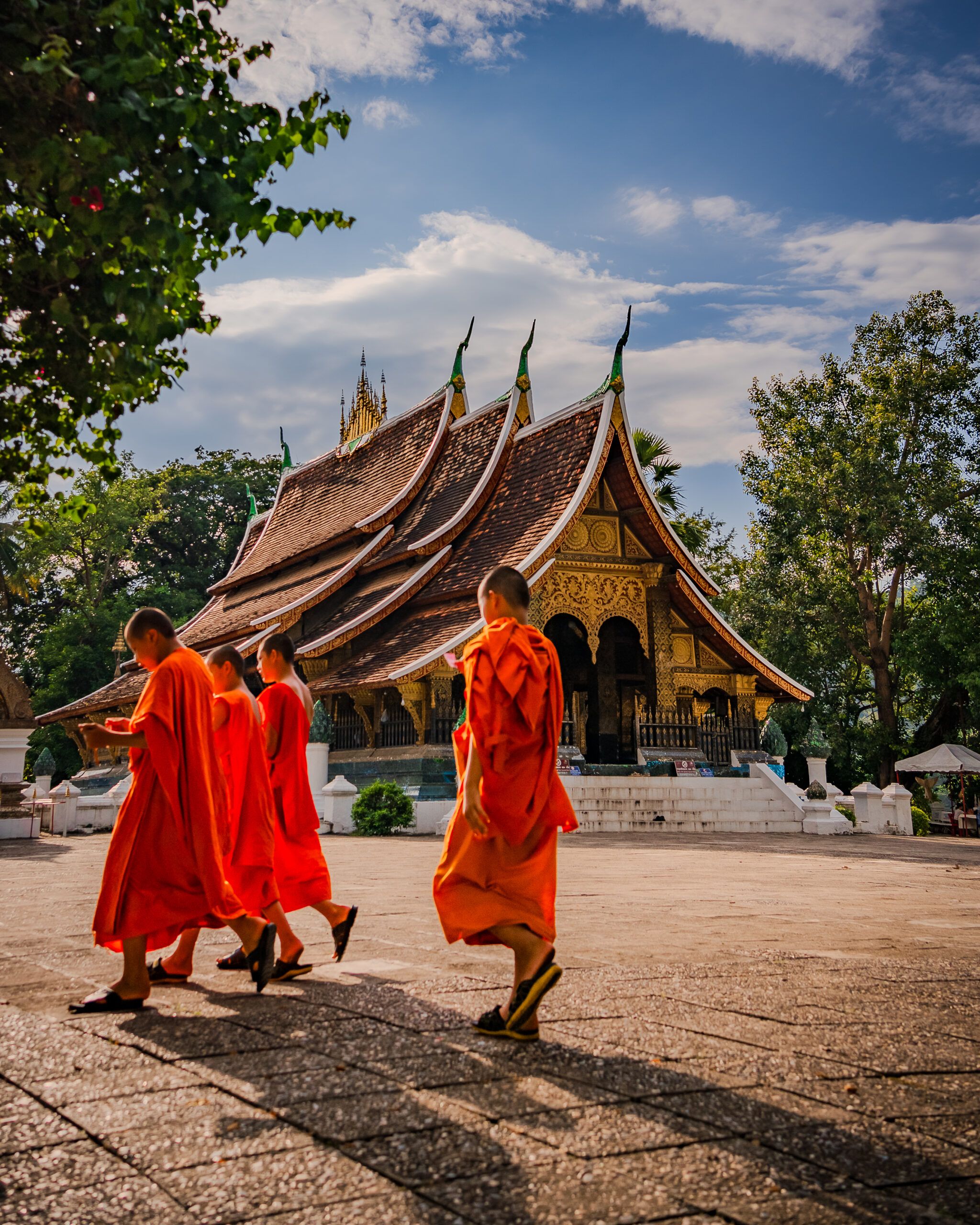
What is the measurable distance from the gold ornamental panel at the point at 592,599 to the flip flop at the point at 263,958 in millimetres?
12460

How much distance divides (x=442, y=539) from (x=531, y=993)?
47.8 feet

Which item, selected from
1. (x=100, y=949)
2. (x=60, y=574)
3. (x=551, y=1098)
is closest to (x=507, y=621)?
(x=551, y=1098)

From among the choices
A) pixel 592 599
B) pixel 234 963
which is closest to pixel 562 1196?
pixel 234 963

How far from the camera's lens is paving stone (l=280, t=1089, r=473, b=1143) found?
2.19 metres

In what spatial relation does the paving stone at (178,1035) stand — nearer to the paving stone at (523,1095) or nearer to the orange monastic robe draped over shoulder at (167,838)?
the orange monastic robe draped over shoulder at (167,838)

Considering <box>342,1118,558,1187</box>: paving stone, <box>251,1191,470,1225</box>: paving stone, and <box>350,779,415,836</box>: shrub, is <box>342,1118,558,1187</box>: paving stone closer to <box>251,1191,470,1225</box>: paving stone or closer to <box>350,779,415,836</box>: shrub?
<box>251,1191,470,1225</box>: paving stone

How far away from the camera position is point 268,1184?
1938 mm

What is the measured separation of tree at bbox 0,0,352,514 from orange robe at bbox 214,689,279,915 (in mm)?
1313

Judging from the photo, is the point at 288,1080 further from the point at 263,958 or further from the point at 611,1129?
the point at 263,958

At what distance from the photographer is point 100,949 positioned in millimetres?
4543

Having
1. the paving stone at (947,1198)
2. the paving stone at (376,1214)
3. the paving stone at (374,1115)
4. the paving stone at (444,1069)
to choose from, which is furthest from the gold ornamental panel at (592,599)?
the paving stone at (376,1214)

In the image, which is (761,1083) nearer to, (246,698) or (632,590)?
(246,698)

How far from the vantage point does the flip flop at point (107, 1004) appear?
3.33 meters

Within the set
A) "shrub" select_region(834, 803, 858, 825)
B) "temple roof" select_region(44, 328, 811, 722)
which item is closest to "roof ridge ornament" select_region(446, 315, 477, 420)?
"temple roof" select_region(44, 328, 811, 722)
